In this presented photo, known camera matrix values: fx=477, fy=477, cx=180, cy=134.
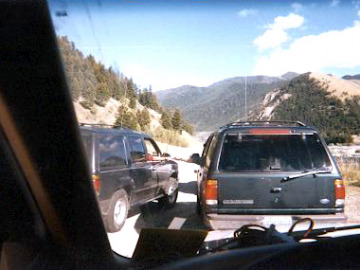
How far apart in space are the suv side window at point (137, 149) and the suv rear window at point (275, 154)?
1.38 meters

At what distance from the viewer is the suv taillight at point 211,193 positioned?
519 centimetres

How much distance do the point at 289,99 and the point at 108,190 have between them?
1.88 meters

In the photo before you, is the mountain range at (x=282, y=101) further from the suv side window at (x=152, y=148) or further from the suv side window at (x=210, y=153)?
the suv side window at (x=210, y=153)

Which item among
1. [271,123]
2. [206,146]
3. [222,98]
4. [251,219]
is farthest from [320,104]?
[206,146]

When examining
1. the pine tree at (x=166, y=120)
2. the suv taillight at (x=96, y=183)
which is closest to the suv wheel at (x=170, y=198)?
the pine tree at (x=166, y=120)

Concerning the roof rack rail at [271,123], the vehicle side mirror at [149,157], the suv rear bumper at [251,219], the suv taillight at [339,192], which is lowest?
the suv rear bumper at [251,219]

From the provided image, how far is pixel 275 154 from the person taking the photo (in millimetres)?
5191

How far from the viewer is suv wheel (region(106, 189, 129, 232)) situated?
13.0 ft

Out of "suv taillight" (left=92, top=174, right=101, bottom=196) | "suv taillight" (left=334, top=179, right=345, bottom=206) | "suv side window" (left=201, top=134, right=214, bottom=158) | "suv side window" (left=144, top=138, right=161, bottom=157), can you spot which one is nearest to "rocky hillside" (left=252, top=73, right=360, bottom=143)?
"suv taillight" (left=334, top=179, right=345, bottom=206)

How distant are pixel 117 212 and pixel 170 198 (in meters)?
1.84

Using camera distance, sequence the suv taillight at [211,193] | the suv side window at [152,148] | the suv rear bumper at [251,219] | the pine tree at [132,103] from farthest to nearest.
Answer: the suv taillight at [211,193]
the suv rear bumper at [251,219]
the suv side window at [152,148]
the pine tree at [132,103]

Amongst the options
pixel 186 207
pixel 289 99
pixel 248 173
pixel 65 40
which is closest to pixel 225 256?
pixel 65 40

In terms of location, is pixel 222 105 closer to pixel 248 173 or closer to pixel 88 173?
pixel 248 173

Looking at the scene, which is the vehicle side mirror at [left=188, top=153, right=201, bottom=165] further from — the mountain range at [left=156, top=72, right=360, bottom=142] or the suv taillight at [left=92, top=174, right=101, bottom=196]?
the suv taillight at [left=92, top=174, right=101, bottom=196]
